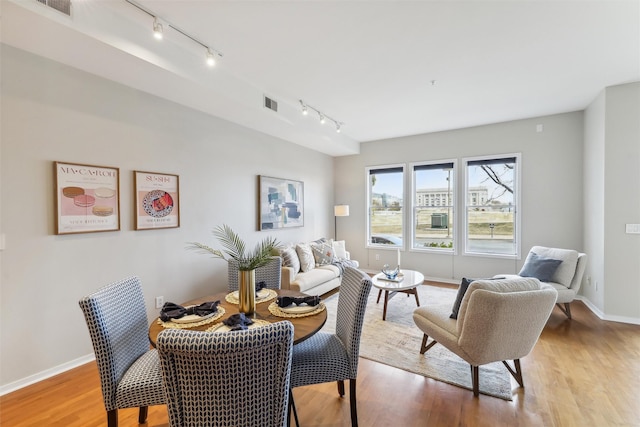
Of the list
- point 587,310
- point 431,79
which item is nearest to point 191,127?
point 431,79

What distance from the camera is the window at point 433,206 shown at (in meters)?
5.33

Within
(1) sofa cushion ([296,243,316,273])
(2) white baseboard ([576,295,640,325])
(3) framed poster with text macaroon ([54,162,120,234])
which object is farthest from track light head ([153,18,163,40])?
Result: (2) white baseboard ([576,295,640,325])

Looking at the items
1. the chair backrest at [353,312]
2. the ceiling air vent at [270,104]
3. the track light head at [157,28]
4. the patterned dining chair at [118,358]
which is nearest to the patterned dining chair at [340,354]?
the chair backrest at [353,312]

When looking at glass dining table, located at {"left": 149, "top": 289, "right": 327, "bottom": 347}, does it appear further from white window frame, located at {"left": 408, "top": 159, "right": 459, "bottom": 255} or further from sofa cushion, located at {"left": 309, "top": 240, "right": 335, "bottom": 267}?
white window frame, located at {"left": 408, "top": 159, "right": 459, "bottom": 255}

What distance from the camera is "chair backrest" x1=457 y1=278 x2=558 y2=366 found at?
1891mm

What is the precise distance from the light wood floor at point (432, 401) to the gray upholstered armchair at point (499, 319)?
0.28 metres

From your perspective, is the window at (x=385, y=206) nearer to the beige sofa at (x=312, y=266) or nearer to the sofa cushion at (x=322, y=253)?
the beige sofa at (x=312, y=266)

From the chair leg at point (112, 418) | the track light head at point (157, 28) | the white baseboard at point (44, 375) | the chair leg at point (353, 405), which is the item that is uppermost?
the track light head at point (157, 28)

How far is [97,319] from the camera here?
4.69 feet

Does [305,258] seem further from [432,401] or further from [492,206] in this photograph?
[492,206]

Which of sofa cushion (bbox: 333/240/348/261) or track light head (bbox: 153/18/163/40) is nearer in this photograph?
track light head (bbox: 153/18/163/40)

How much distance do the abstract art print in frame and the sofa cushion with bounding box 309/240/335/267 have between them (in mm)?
622

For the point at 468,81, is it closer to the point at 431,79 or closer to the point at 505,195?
the point at 431,79

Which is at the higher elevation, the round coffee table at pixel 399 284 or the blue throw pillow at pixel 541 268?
the blue throw pillow at pixel 541 268
